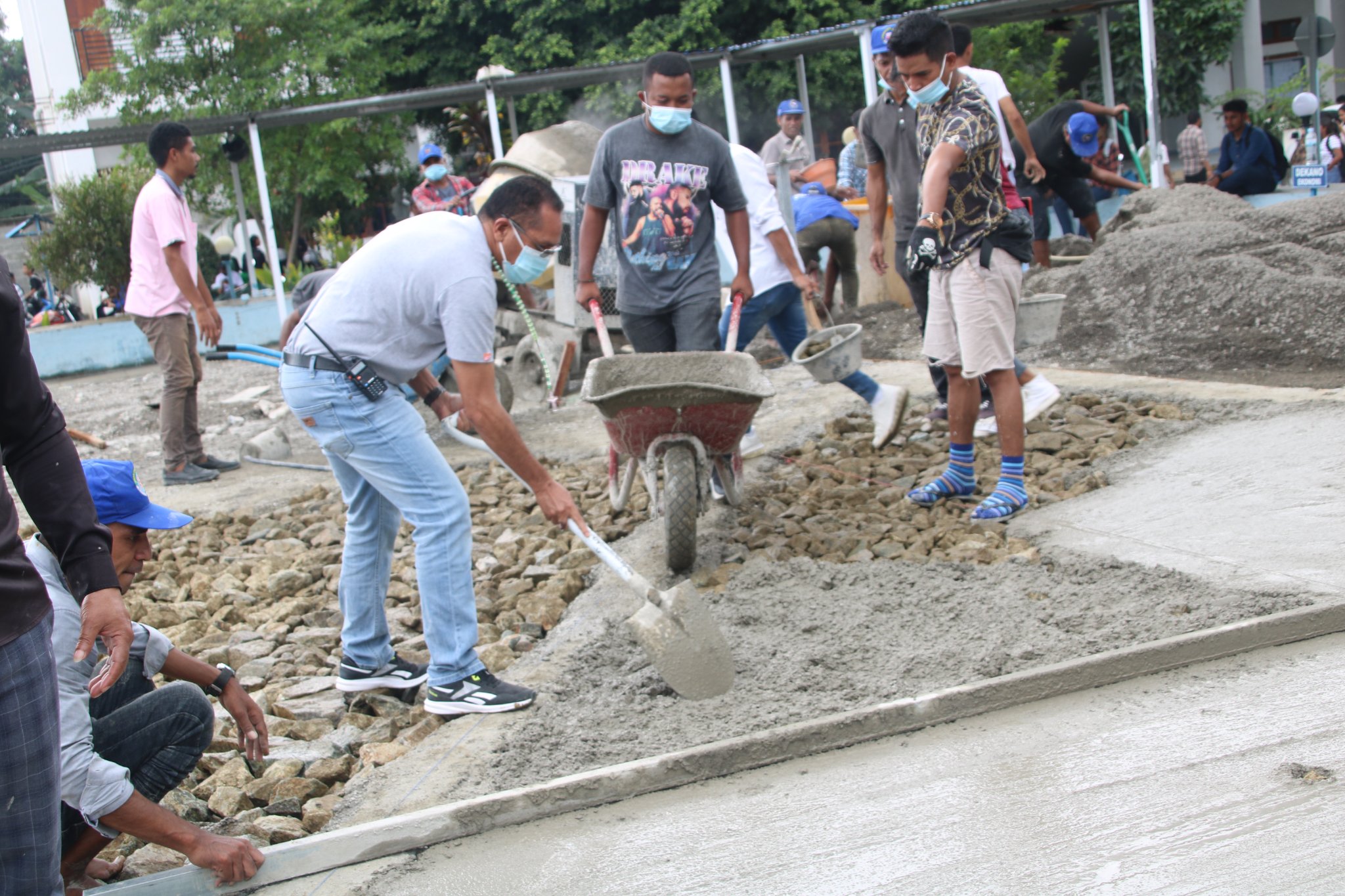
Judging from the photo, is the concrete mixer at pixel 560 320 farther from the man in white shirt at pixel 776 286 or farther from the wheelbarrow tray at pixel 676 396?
the wheelbarrow tray at pixel 676 396

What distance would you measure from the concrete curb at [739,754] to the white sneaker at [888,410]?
8.81 feet

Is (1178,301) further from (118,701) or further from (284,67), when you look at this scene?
(284,67)

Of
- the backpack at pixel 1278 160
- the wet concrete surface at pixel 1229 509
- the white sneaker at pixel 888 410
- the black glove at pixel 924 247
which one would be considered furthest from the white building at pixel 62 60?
the wet concrete surface at pixel 1229 509

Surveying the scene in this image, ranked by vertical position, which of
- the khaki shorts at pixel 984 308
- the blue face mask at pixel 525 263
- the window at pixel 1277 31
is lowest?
the khaki shorts at pixel 984 308

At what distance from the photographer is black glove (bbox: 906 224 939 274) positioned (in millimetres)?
4430

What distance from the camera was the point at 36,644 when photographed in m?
1.73

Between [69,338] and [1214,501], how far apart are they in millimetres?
14804

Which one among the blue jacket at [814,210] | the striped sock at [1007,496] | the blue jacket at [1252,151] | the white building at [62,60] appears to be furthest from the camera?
the white building at [62,60]

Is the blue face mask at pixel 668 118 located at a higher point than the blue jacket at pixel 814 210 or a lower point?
higher

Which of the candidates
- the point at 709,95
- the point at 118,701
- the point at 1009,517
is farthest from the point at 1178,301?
the point at 709,95

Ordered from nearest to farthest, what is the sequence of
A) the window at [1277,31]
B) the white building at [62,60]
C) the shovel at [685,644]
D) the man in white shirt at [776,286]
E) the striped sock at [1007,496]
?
the shovel at [685,644], the striped sock at [1007,496], the man in white shirt at [776,286], the window at [1277,31], the white building at [62,60]

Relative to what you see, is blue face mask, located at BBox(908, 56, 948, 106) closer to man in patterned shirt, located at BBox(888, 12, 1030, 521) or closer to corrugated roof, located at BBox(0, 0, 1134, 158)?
man in patterned shirt, located at BBox(888, 12, 1030, 521)

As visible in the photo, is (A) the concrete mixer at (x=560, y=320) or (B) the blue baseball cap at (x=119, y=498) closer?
(B) the blue baseball cap at (x=119, y=498)

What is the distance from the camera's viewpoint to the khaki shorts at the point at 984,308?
14.8 ft
